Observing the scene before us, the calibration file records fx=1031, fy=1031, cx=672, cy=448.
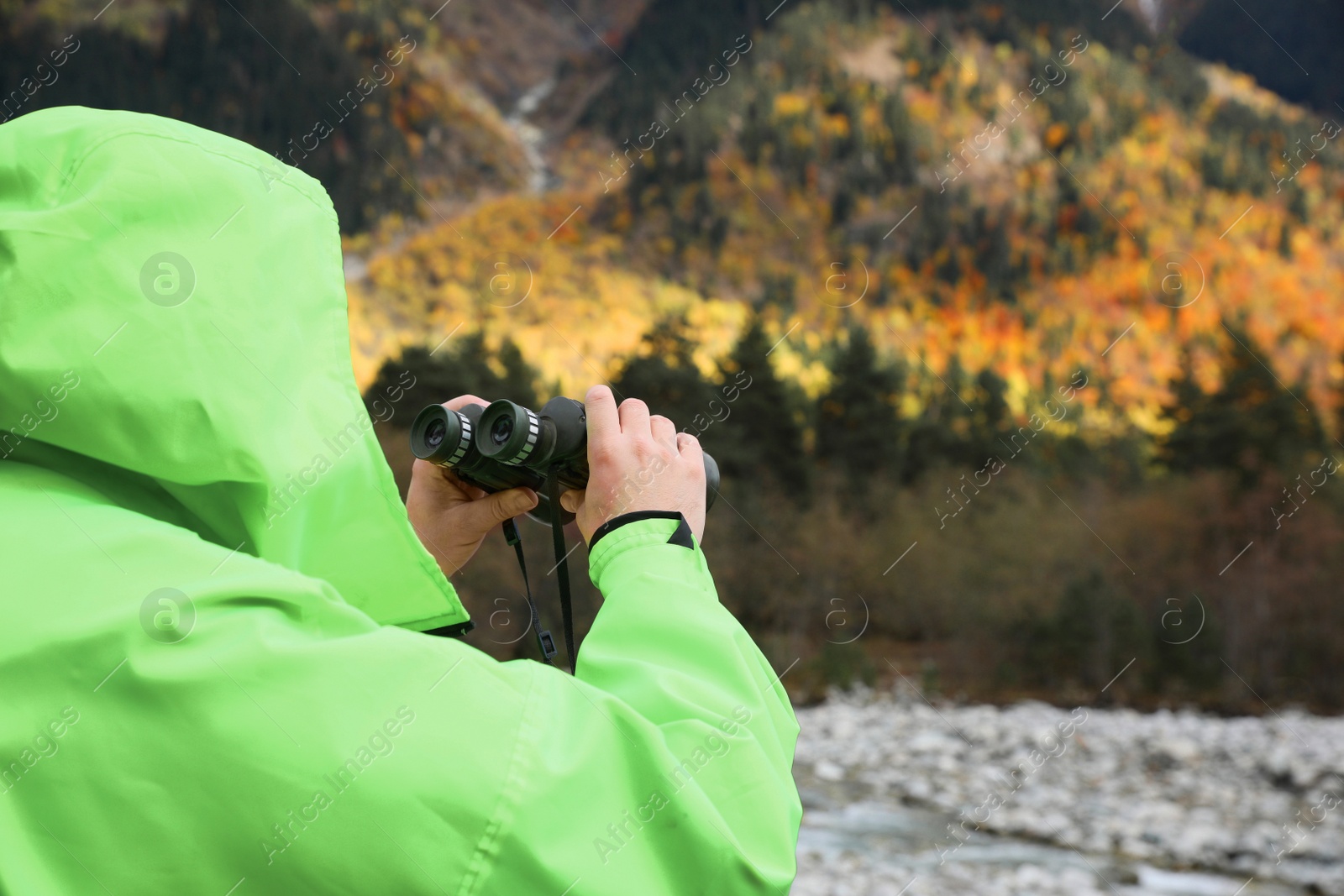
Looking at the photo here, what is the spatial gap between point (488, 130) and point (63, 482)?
42786mm

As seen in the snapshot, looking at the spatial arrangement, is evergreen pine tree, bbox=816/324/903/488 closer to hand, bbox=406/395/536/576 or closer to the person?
hand, bbox=406/395/536/576

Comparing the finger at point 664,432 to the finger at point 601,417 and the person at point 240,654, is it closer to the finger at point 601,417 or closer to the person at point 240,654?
the finger at point 601,417

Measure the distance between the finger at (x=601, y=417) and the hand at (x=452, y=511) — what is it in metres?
0.35

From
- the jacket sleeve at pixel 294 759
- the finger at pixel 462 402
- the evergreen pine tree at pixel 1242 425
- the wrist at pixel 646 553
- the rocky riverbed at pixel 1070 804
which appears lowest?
the rocky riverbed at pixel 1070 804

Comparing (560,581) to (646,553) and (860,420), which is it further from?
(860,420)

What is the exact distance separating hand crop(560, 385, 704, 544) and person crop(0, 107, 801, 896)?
129mm

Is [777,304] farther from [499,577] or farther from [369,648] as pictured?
[369,648]

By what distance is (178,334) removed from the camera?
0.59m

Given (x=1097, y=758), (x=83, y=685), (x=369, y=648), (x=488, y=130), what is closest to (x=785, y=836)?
(x=369, y=648)

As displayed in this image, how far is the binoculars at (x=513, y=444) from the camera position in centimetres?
108

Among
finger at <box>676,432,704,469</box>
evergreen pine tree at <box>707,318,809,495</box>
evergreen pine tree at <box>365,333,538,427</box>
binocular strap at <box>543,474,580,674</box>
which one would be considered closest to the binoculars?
binocular strap at <box>543,474,580,674</box>

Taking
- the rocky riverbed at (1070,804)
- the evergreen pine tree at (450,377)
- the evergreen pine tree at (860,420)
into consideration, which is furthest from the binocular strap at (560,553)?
the evergreen pine tree at (860,420)

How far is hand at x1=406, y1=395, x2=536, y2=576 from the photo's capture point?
1.19 m

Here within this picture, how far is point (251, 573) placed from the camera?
56cm
